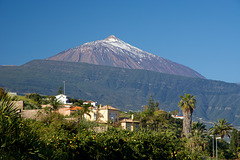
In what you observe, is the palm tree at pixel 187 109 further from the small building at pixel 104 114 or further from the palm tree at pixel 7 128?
the palm tree at pixel 7 128

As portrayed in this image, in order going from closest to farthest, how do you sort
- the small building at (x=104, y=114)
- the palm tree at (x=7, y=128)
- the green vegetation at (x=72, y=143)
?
1. the palm tree at (x=7, y=128)
2. the green vegetation at (x=72, y=143)
3. the small building at (x=104, y=114)

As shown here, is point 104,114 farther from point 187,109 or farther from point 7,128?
point 7,128

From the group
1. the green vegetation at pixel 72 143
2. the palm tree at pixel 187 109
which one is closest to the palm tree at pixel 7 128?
the green vegetation at pixel 72 143

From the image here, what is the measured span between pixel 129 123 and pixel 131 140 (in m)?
59.5

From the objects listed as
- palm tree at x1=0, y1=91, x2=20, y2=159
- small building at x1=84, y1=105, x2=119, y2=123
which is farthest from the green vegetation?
small building at x1=84, y1=105, x2=119, y2=123

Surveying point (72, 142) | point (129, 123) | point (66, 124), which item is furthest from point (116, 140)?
point (129, 123)

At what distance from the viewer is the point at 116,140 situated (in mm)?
Result: 30906

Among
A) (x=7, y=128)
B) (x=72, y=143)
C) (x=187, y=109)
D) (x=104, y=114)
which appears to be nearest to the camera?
(x=7, y=128)

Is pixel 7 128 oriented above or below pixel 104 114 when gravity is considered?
below

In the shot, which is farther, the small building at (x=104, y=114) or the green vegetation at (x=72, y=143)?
the small building at (x=104, y=114)

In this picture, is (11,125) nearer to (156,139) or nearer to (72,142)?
(72,142)

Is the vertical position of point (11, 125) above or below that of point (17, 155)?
above

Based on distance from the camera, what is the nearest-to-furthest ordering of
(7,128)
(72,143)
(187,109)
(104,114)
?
(7,128) → (72,143) → (104,114) → (187,109)

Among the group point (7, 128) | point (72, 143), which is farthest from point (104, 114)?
point (7, 128)
